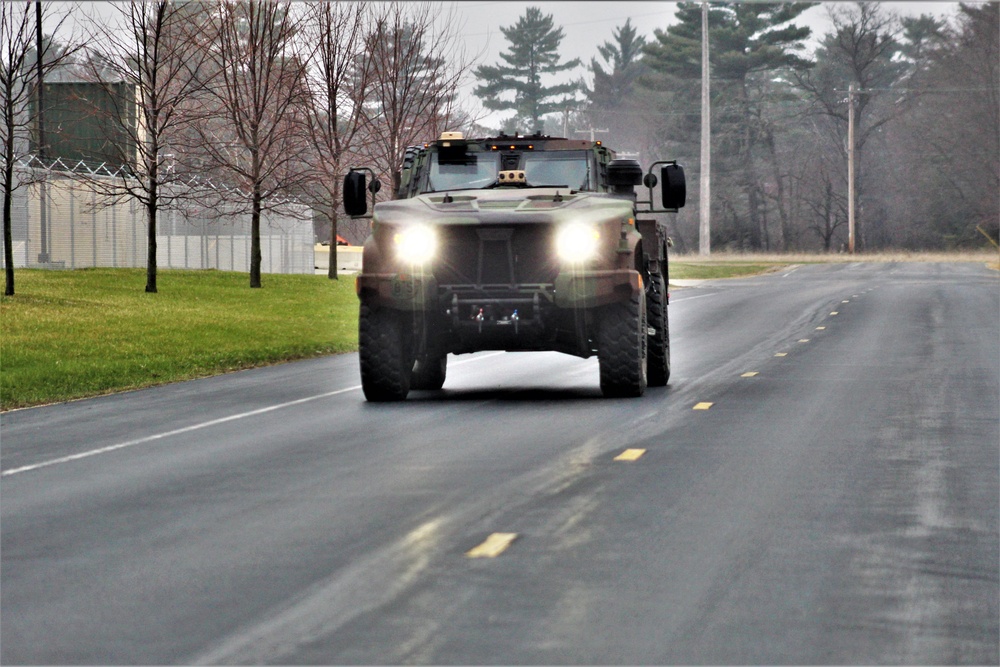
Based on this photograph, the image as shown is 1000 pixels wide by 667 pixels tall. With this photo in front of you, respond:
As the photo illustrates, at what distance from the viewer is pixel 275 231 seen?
6156 centimetres

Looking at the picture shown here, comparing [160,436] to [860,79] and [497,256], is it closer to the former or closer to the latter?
[497,256]

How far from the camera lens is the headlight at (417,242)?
15.2m

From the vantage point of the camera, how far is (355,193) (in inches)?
643

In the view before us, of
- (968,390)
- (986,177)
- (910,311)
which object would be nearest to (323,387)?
(968,390)

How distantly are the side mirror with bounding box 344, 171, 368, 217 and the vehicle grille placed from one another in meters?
1.38

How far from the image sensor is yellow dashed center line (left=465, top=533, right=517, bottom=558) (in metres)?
7.72

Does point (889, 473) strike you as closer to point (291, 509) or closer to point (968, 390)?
point (291, 509)

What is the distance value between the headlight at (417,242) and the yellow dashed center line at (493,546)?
23.7 ft

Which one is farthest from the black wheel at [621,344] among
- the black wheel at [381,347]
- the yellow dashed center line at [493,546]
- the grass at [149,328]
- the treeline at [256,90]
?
the treeline at [256,90]

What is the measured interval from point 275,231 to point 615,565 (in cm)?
5511

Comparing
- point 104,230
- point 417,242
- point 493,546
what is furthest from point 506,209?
point 104,230

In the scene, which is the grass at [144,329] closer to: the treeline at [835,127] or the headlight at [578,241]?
the headlight at [578,241]

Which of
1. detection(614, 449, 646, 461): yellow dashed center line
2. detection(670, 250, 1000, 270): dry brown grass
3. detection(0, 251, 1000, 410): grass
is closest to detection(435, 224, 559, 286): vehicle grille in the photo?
detection(614, 449, 646, 461): yellow dashed center line

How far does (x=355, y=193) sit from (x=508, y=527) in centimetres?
839
